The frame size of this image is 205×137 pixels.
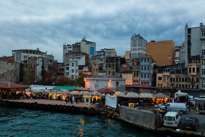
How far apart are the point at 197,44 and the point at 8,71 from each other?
64044 mm

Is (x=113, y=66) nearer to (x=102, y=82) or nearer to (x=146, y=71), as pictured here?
(x=146, y=71)

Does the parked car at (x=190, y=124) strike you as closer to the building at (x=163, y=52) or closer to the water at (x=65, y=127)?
the water at (x=65, y=127)

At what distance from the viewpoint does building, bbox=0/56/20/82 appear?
246 ft

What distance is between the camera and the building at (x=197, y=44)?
175ft

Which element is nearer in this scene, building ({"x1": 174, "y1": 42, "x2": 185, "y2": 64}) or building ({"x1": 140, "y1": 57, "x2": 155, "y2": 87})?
building ({"x1": 140, "y1": 57, "x2": 155, "y2": 87})

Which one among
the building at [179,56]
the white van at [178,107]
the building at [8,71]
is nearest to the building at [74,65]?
the building at [8,71]

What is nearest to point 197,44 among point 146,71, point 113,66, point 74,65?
point 146,71

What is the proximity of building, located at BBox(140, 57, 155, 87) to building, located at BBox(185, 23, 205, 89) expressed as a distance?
406 inches

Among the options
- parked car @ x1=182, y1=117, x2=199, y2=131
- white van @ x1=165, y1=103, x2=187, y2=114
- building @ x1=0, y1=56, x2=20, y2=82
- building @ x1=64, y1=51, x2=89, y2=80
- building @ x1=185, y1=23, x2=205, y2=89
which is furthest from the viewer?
building @ x1=64, y1=51, x2=89, y2=80

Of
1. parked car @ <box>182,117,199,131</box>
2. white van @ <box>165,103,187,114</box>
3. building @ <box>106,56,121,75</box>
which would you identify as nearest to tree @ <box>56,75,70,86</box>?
building @ <box>106,56,121,75</box>

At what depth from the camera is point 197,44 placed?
58.4 meters

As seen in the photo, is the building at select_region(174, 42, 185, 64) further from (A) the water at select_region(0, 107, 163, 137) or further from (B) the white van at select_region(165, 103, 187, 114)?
(A) the water at select_region(0, 107, 163, 137)

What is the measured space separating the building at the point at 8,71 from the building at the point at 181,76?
52711 millimetres

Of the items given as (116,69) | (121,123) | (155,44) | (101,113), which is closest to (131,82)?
(116,69)
